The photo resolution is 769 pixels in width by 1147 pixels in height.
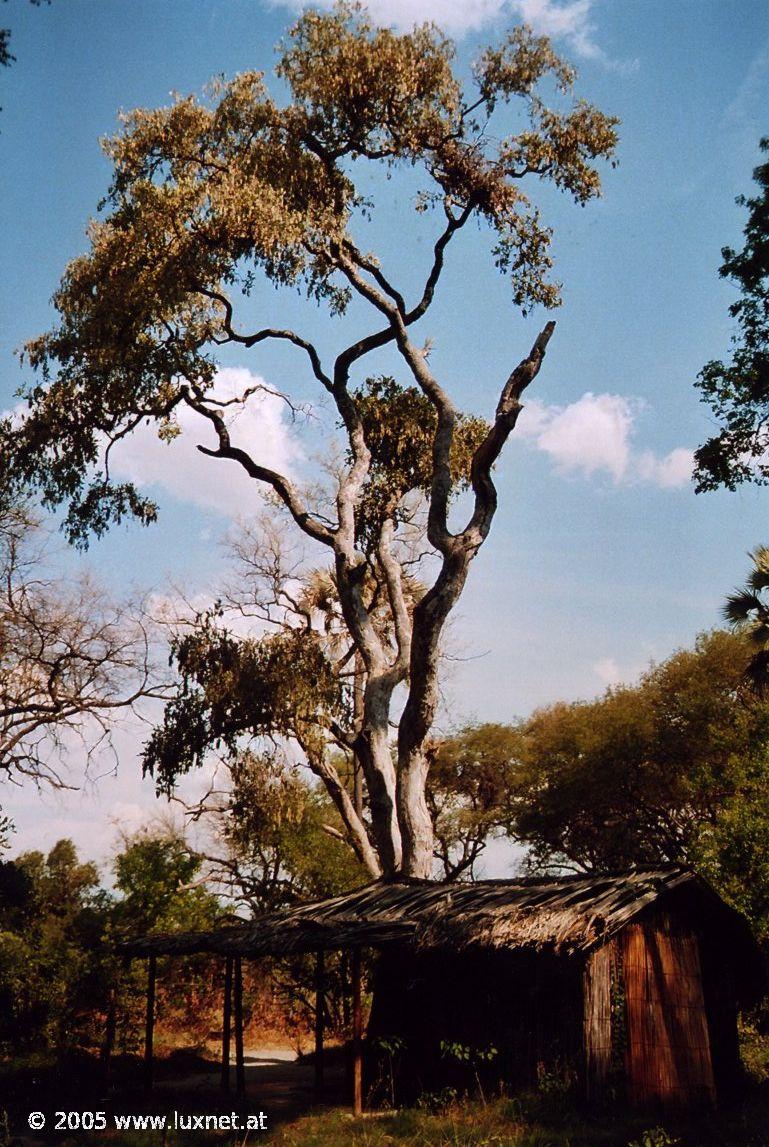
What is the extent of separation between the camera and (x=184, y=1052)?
23516 millimetres

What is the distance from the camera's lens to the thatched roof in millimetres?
12555

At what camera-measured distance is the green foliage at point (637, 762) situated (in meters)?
29.6

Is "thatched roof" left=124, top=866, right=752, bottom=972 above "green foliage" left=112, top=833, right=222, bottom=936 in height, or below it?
below

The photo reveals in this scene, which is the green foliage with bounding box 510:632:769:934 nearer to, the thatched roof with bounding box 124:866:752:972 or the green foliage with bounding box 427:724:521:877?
the green foliage with bounding box 427:724:521:877

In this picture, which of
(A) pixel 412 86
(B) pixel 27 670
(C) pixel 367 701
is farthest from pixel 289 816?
(A) pixel 412 86

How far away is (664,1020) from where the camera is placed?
13.4 meters

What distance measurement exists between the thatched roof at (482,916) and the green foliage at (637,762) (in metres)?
12.7

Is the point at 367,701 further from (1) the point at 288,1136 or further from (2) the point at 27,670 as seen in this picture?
(2) the point at 27,670

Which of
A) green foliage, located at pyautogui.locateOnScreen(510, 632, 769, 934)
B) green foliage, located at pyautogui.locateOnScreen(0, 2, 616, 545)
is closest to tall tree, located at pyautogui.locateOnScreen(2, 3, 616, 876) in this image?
green foliage, located at pyautogui.locateOnScreen(0, 2, 616, 545)

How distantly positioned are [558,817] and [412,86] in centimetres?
2225

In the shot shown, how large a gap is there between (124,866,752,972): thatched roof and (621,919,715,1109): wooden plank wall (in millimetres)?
522

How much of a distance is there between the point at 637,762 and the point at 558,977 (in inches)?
699

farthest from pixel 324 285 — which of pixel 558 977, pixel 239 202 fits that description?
pixel 558 977

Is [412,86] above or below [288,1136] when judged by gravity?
above
